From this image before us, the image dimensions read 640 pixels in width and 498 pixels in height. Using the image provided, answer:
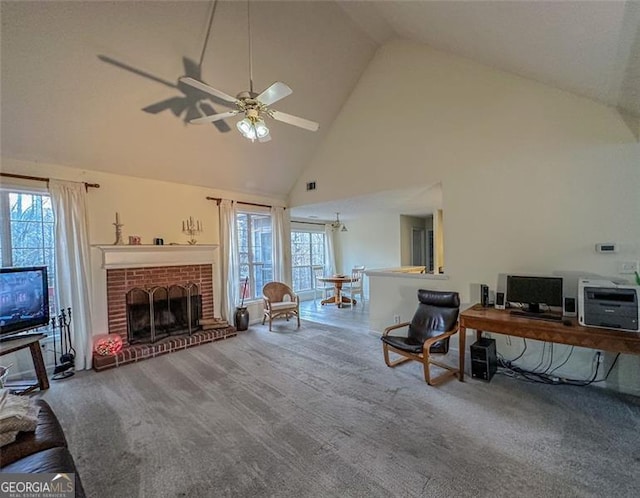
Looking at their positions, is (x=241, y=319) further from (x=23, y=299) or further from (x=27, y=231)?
(x=27, y=231)

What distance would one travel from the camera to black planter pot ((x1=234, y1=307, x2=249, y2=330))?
16.8ft

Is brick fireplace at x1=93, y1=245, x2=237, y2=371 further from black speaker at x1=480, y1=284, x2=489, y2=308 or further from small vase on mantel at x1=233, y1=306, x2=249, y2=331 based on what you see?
black speaker at x1=480, y1=284, x2=489, y2=308

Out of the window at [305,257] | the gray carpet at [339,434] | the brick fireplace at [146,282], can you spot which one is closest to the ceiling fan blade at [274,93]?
the gray carpet at [339,434]

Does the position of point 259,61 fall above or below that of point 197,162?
above

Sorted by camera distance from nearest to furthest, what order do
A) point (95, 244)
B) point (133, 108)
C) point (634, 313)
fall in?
point (634, 313) < point (133, 108) < point (95, 244)

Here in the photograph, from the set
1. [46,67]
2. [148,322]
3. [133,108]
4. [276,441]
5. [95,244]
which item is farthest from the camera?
[148,322]

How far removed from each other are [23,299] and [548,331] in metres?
5.30

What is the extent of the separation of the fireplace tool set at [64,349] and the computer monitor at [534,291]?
5187mm

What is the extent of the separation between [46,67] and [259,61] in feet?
6.95

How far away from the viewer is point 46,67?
108 inches

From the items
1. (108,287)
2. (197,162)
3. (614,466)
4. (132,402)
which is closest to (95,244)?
(108,287)

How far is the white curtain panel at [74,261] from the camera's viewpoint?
352 cm

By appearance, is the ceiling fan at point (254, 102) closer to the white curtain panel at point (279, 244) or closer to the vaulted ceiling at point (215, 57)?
the vaulted ceiling at point (215, 57)

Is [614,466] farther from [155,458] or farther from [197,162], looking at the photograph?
[197,162]
